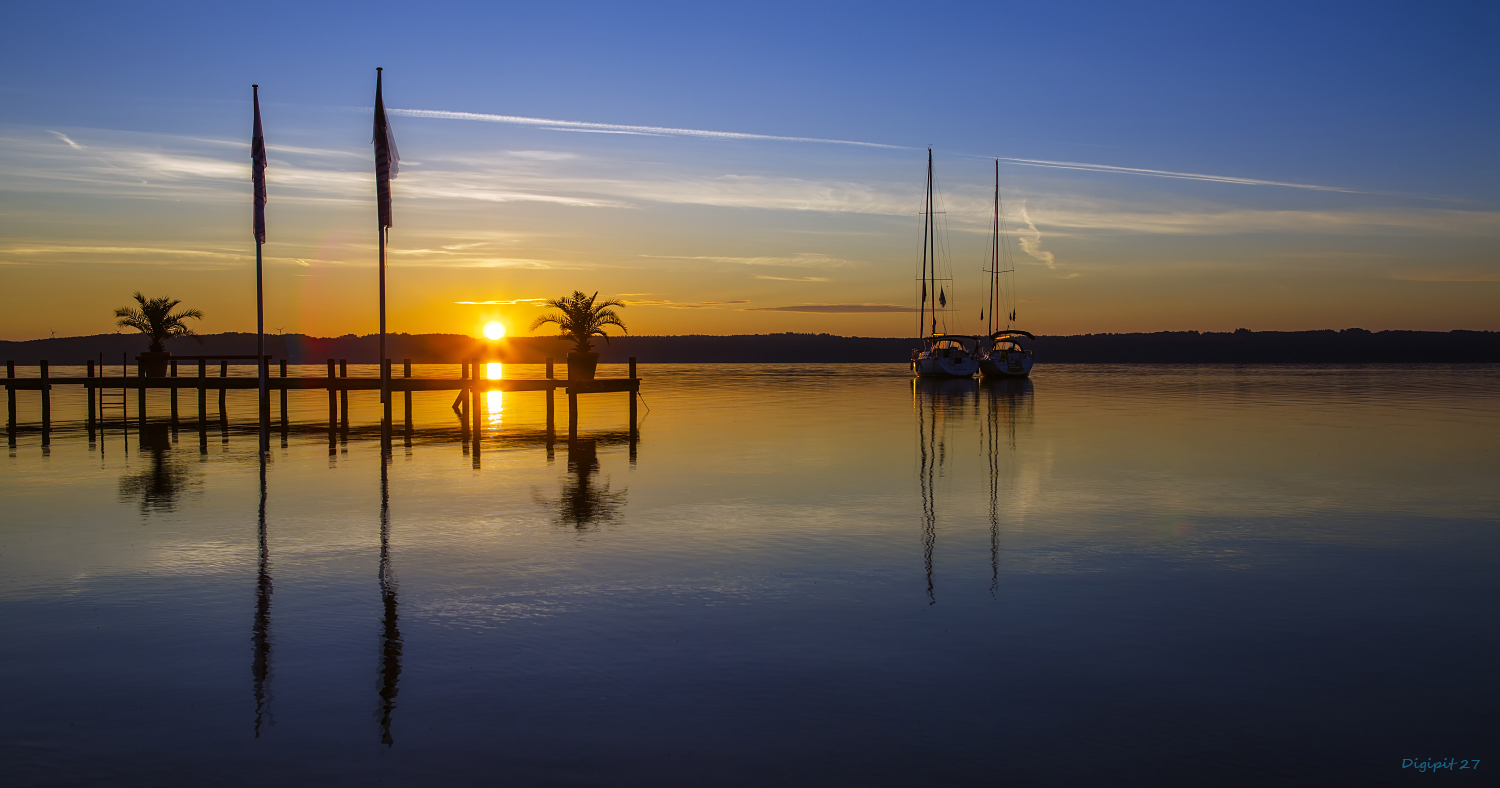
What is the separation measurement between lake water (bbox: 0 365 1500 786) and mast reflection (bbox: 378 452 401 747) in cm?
3

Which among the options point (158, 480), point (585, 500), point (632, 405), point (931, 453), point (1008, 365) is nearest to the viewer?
point (585, 500)

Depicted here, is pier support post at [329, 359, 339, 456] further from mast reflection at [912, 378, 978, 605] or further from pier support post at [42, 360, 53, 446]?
mast reflection at [912, 378, 978, 605]

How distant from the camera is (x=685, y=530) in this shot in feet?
43.8

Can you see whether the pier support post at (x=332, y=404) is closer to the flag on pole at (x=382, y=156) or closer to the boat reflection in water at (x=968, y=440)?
the flag on pole at (x=382, y=156)

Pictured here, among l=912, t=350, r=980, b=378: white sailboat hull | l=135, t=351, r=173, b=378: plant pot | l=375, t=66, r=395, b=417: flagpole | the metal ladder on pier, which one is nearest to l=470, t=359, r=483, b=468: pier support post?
l=375, t=66, r=395, b=417: flagpole

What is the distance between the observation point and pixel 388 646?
8.01m

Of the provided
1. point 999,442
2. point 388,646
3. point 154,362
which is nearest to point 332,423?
point 154,362

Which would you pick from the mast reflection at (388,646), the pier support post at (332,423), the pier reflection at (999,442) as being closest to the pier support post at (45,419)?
the pier support post at (332,423)

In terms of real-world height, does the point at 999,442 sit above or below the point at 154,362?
below

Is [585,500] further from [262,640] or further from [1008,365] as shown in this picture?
[1008,365]

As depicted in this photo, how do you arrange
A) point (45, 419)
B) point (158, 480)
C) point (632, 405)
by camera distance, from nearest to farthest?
point (158, 480), point (632, 405), point (45, 419)

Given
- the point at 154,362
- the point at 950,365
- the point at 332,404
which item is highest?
the point at 154,362

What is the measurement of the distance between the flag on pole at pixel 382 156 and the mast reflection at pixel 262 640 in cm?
1539

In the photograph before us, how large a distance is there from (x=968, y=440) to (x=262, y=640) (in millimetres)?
21394
